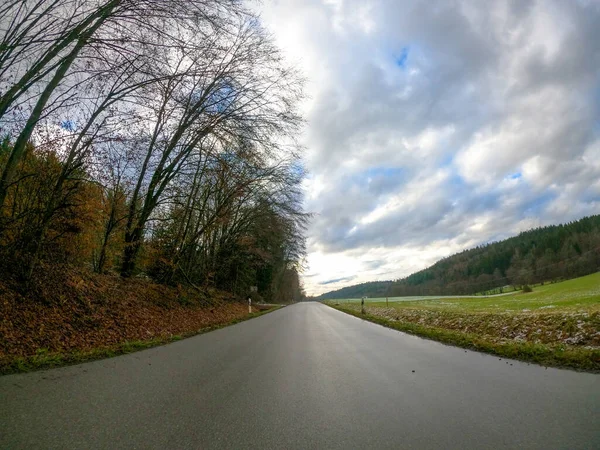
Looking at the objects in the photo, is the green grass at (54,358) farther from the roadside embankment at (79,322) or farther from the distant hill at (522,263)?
the distant hill at (522,263)

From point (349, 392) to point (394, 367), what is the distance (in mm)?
1833

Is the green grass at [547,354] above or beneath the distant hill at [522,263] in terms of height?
beneath

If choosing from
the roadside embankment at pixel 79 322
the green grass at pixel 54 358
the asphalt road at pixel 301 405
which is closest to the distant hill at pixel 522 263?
the roadside embankment at pixel 79 322

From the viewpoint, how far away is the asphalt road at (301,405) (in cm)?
297

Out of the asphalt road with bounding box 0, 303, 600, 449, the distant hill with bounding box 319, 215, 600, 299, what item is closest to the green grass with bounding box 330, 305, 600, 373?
the asphalt road with bounding box 0, 303, 600, 449

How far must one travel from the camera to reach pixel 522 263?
3388 inches

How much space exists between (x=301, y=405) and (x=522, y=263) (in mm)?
98929

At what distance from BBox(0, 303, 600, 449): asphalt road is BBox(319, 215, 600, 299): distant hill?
84275mm

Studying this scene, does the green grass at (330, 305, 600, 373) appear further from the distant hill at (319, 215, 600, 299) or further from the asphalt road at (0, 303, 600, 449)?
the distant hill at (319, 215, 600, 299)

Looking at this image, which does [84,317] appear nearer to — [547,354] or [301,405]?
[301,405]

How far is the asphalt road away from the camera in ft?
9.76

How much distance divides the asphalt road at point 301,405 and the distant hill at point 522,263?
8427 centimetres

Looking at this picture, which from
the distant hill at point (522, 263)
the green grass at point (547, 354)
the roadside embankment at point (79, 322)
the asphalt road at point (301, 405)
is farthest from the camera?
the distant hill at point (522, 263)

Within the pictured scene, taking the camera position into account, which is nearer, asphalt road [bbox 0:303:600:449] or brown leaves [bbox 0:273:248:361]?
asphalt road [bbox 0:303:600:449]
